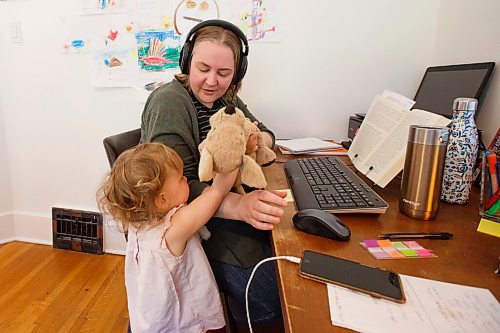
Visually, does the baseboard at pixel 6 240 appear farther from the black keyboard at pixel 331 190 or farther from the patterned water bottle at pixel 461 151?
the patterned water bottle at pixel 461 151

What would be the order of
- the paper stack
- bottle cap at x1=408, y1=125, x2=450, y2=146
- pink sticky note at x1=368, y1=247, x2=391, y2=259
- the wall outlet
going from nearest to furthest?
pink sticky note at x1=368, y1=247, x2=391, y2=259, bottle cap at x1=408, y1=125, x2=450, y2=146, the paper stack, the wall outlet

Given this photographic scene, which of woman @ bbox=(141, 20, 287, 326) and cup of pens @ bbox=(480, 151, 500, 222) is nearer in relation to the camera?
cup of pens @ bbox=(480, 151, 500, 222)

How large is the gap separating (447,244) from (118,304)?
4.49 ft

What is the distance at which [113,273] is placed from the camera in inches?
67.3

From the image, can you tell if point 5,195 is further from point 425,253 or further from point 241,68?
point 425,253

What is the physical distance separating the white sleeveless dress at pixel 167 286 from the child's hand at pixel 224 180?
0.14 metres

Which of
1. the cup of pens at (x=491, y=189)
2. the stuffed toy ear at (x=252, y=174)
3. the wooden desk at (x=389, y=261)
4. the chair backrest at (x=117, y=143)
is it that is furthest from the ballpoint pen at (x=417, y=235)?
the chair backrest at (x=117, y=143)

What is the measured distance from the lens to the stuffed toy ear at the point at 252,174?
62 centimetres

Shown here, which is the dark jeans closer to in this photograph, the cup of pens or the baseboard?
the cup of pens

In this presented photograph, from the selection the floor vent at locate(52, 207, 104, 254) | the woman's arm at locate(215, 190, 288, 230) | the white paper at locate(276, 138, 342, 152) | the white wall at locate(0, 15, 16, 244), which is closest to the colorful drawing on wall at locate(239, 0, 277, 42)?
the white paper at locate(276, 138, 342, 152)

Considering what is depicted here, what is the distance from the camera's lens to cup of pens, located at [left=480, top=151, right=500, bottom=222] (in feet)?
2.24

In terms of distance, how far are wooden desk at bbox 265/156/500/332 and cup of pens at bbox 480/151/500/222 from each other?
3 centimetres

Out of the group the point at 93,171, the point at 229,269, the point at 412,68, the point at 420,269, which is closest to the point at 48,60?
the point at 93,171

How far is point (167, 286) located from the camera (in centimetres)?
76
